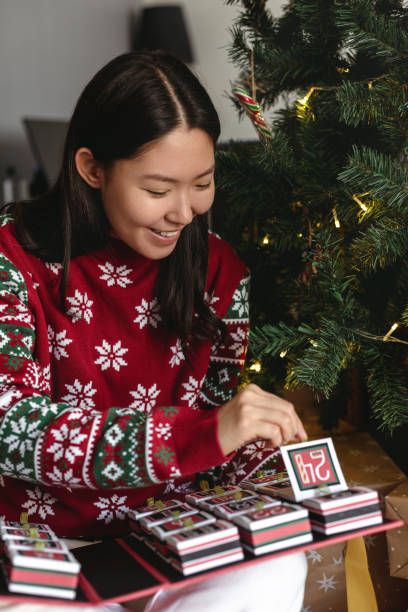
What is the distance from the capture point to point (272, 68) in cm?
105

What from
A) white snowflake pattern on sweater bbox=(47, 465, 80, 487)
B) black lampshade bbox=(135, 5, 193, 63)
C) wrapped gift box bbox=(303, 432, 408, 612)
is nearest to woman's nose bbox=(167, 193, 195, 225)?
white snowflake pattern on sweater bbox=(47, 465, 80, 487)

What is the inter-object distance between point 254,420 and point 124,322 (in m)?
0.33

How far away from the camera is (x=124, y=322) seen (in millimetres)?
975

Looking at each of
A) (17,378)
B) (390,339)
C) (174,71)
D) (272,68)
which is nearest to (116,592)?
(17,378)

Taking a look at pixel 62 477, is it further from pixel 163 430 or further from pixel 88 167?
pixel 88 167

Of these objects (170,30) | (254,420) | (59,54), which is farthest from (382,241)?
(59,54)

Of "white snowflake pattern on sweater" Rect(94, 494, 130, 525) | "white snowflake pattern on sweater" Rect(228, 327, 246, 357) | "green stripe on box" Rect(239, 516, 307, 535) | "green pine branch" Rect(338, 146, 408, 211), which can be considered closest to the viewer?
"green stripe on box" Rect(239, 516, 307, 535)

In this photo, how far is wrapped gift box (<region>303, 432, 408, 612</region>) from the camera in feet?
3.47

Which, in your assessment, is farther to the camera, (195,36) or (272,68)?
(195,36)

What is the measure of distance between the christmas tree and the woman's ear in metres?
0.24

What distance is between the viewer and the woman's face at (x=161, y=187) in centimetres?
83

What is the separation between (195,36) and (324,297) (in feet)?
7.28

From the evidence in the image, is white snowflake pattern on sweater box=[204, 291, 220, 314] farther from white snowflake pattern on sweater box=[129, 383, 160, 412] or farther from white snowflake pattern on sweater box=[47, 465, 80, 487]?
white snowflake pattern on sweater box=[47, 465, 80, 487]

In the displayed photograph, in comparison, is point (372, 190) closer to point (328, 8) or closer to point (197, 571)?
point (328, 8)
